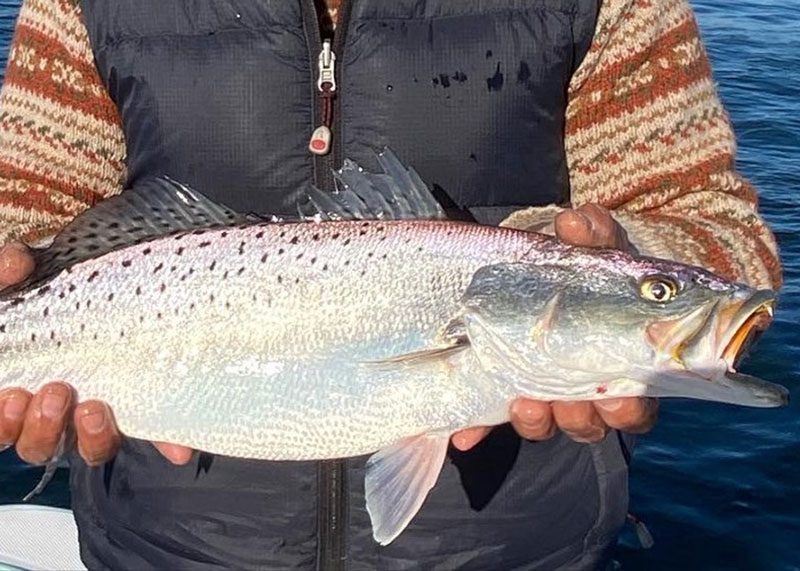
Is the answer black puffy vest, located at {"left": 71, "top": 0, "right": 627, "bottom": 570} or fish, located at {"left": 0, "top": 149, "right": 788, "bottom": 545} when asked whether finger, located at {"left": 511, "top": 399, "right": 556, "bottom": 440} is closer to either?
fish, located at {"left": 0, "top": 149, "right": 788, "bottom": 545}

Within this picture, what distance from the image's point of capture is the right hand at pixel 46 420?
8.66ft

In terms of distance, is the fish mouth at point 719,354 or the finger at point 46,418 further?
the finger at point 46,418

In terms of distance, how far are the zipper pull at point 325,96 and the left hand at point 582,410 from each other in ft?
1.94

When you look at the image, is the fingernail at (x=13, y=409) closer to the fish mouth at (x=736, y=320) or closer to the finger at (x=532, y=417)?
the finger at (x=532, y=417)

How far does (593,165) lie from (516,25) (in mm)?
405

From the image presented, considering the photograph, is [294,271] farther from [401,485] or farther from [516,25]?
[516,25]

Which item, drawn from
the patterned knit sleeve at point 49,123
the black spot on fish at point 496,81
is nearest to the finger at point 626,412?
the black spot on fish at point 496,81

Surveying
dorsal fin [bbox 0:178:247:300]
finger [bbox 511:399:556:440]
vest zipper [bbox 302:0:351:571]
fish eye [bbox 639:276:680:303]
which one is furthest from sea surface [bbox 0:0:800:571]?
dorsal fin [bbox 0:178:247:300]

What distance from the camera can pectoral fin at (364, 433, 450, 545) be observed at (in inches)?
101

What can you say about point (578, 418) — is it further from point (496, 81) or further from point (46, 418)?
point (46, 418)

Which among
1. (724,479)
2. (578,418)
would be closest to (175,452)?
(578,418)

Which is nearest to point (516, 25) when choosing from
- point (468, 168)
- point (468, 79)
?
point (468, 79)

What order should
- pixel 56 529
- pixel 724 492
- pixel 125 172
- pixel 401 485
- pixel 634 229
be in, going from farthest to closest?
1. pixel 724 492
2. pixel 56 529
3. pixel 125 172
4. pixel 634 229
5. pixel 401 485

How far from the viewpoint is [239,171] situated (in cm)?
285
